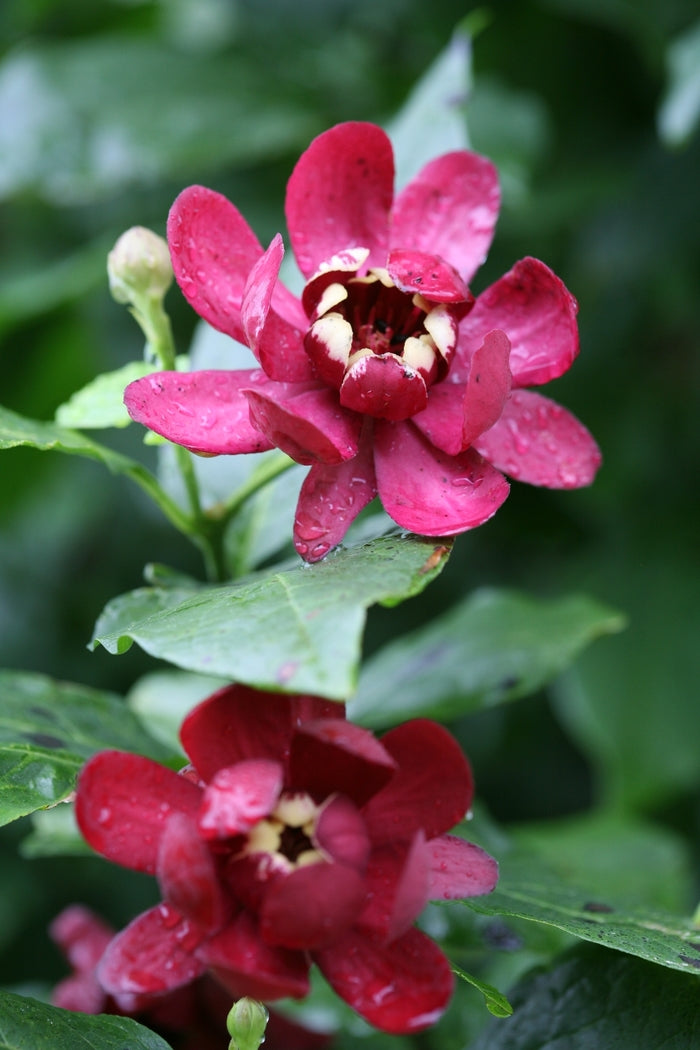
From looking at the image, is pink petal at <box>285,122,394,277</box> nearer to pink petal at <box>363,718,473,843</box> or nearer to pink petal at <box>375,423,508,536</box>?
pink petal at <box>375,423,508,536</box>

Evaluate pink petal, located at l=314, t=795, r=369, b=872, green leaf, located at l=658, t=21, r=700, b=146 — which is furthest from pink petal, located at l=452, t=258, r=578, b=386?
green leaf, located at l=658, t=21, r=700, b=146

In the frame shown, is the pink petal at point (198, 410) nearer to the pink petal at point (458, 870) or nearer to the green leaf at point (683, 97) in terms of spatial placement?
the pink petal at point (458, 870)

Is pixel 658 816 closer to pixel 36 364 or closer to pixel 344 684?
pixel 36 364

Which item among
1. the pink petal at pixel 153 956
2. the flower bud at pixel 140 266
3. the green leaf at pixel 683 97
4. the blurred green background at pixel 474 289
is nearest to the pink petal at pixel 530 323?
the flower bud at pixel 140 266

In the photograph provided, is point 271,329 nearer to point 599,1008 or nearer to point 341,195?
point 341,195

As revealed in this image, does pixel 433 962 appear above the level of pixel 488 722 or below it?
above

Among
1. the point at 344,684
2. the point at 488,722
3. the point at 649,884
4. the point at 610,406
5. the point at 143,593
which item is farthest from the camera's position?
the point at 610,406

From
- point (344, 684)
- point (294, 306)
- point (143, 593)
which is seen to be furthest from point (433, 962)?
point (294, 306)
